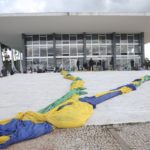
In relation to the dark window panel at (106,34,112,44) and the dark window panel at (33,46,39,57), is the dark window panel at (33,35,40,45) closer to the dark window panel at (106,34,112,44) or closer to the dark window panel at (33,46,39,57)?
the dark window panel at (33,46,39,57)

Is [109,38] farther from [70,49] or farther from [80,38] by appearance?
[70,49]

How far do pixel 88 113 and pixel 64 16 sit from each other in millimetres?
19062

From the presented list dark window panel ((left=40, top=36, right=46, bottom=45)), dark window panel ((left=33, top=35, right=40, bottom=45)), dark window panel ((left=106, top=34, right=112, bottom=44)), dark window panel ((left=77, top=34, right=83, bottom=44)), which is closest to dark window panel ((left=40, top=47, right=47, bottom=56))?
dark window panel ((left=40, top=36, right=46, bottom=45))

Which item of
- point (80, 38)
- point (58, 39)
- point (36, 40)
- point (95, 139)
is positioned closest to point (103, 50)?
point (80, 38)

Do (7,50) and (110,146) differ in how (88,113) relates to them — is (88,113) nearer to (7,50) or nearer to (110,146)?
(110,146)

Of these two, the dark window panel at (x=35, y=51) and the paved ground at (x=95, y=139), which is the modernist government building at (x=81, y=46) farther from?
the paved ground at (x=95, y=139)

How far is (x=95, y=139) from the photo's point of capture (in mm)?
3664

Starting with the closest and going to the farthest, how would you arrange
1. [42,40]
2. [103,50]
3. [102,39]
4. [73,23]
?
[73,23] < [42,40] < [102,39] < [103,50]

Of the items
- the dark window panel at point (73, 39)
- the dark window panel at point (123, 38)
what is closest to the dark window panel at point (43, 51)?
the dark window panel at point (73, 39)

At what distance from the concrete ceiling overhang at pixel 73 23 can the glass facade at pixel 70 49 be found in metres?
1.20

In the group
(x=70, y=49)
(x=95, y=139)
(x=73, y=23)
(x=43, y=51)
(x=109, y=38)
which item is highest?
(x=73, y=23)

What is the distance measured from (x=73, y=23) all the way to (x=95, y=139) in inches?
876

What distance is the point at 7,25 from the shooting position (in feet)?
83.9

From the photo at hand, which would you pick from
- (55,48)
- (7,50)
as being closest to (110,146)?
(55,48)
